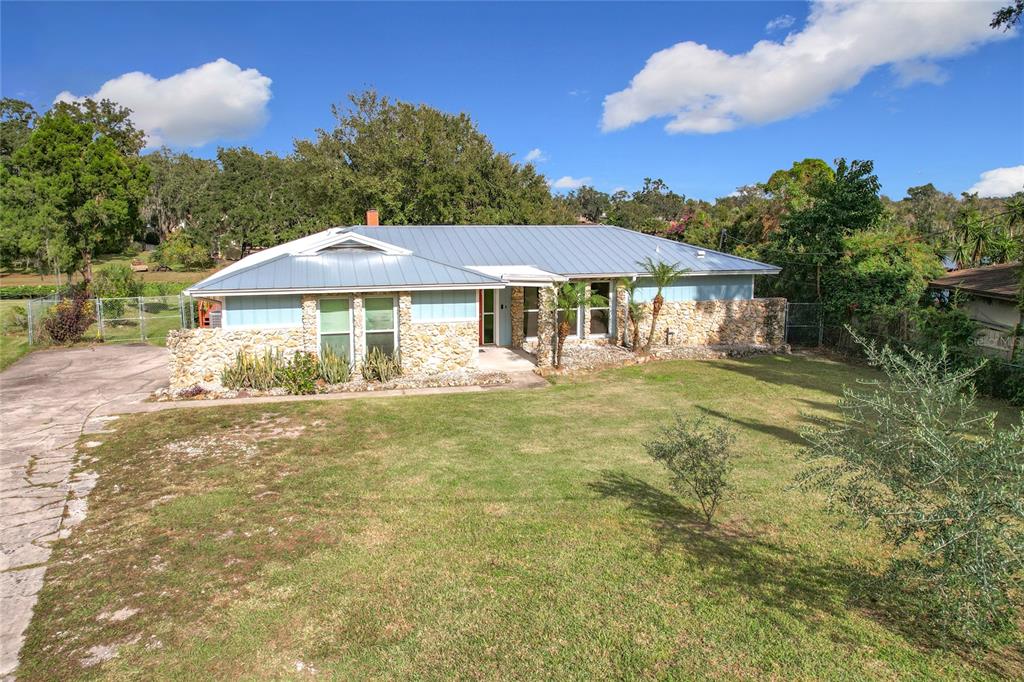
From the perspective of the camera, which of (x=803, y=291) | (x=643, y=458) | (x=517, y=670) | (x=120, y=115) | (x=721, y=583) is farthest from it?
(x=120, y=115)

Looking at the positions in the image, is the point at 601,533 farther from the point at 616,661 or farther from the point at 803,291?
the point at 803,291

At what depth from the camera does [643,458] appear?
10156 millimetres

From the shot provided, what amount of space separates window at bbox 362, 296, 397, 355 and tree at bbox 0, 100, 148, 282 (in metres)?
19.1

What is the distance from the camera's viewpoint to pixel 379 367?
15633 millimetres

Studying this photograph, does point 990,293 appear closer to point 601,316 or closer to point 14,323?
point 601,316

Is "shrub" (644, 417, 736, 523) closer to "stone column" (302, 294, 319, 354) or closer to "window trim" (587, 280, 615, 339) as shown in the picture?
"stone column" (302, 294, 319, 354)

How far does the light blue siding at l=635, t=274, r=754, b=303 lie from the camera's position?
815 inches

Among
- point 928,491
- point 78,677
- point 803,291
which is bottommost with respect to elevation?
point 78,677

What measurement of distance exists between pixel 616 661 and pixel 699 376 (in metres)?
12.9

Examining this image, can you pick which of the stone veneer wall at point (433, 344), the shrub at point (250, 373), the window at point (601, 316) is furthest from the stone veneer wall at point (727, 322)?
the shrub at point (250, 373)

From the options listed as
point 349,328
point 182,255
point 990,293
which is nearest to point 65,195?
point 349,328

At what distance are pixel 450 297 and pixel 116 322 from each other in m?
19.5

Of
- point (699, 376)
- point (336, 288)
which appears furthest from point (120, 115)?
point (699, 376)

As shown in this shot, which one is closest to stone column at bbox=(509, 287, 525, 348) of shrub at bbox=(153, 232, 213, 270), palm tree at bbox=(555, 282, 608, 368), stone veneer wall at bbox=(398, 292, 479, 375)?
palm tree at bbox=(555, 282, 608, 368)
